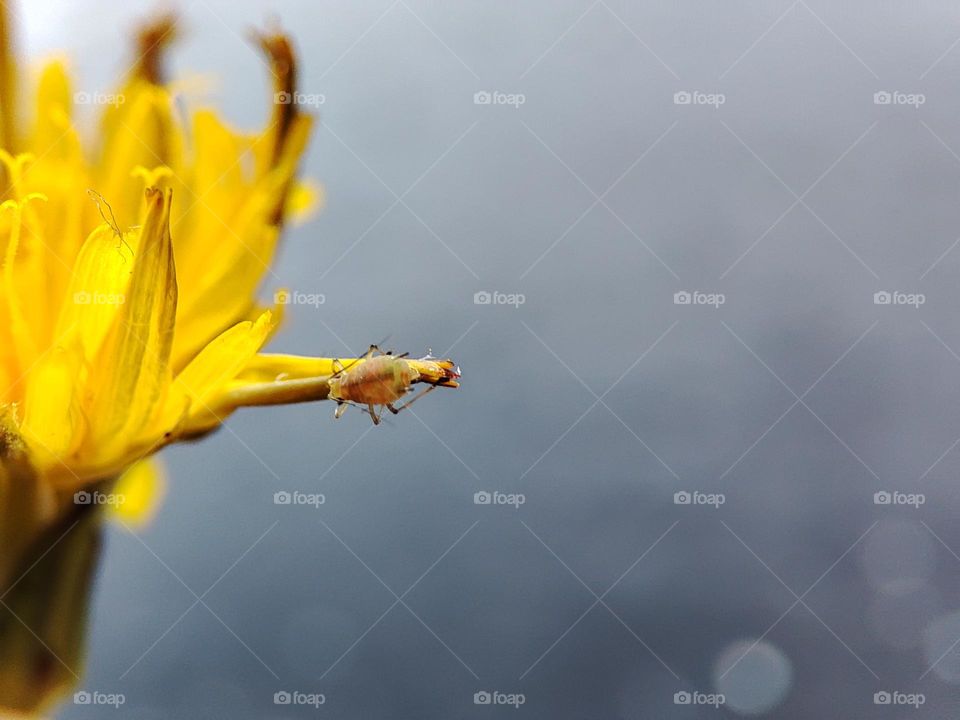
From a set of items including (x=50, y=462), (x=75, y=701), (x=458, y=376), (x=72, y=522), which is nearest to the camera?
(x=50, y=462)

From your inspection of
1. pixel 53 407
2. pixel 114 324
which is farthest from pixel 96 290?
pixel 53 407

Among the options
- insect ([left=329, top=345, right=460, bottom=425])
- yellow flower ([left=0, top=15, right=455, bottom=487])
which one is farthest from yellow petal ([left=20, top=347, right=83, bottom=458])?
insect ([left=329, top=345, right=460, bottom=425])

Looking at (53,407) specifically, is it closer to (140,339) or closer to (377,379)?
(140,339)

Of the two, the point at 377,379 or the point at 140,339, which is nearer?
the point at 140,339

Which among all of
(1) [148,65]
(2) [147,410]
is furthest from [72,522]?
(1) [148,65]

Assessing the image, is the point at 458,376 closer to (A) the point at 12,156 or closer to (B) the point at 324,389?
(B) the point at 324,389

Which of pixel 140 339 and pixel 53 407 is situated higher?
pixel 140 339
